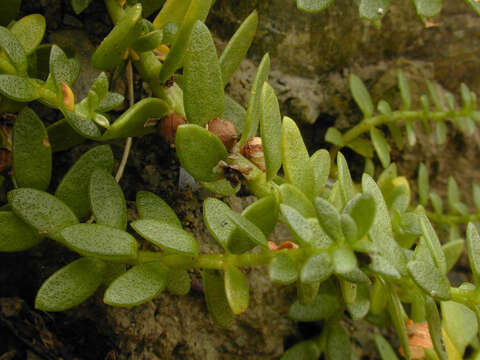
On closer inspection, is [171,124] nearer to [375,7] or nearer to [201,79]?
[201,79]

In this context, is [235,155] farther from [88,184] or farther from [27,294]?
[27,294]

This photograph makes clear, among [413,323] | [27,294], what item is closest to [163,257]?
[27,294]

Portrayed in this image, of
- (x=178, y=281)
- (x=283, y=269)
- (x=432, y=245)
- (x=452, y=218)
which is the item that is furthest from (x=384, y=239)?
(x=452, y=218)

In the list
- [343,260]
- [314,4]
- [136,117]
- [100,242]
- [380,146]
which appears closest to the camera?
[343,260]

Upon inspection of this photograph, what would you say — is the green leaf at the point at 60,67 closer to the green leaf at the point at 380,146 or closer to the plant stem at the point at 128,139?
the plant stem at the point at 128,139

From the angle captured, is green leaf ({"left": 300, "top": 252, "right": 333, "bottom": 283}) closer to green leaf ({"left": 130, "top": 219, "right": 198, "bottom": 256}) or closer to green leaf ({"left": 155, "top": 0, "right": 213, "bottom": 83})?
green leaf ({"left": 130, "top": 219, "right": 198, "bottom": 256})

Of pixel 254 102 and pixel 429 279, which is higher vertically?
pixel 254 102

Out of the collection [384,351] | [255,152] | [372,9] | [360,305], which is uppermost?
[372,9]

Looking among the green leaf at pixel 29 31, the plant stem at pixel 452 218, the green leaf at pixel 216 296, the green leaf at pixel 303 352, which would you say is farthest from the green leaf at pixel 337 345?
the green leaf at pixel 29 31
